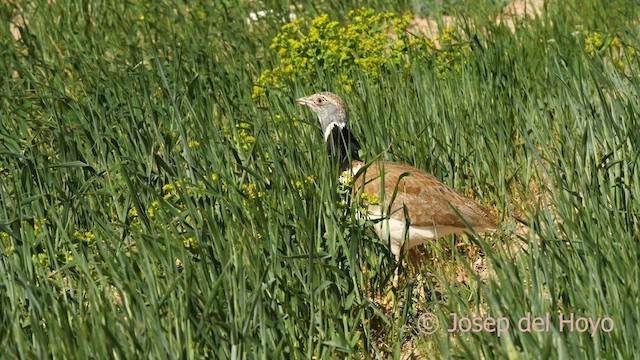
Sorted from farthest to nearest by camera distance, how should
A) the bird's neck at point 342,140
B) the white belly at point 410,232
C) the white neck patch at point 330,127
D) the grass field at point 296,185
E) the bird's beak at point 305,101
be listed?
the bird's beak at point 305,101 < the white neck patch at point 330,127 < the bird's neck at point 342,140 < the white belly at point 410,232 < the grass field at point 296,185

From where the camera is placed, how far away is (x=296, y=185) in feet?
16.0

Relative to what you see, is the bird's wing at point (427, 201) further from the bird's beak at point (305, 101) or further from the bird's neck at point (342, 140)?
the bird's beak at point (305, 101)

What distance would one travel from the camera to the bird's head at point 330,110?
6184 mm

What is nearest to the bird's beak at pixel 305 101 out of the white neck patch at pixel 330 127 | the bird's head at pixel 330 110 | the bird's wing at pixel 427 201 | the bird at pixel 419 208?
the bird's head at pixel 330 110

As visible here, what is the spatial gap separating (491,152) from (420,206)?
60cm

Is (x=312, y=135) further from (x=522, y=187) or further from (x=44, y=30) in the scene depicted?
(x=44, y=30)

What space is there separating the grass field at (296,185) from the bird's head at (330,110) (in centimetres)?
15

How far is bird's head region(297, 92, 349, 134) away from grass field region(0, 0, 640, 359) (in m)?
0.15

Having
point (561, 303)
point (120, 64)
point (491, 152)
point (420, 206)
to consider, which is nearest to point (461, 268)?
point (420, 206)

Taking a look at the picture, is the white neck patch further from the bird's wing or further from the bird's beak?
the bird's wing

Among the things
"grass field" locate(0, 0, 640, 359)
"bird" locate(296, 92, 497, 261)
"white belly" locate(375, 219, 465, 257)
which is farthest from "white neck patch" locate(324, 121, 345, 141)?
"white belly" locate(375, 219, 465, 257)

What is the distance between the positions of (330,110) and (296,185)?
1383mm

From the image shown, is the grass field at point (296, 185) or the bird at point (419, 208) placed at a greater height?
the grass field at point (296, 185)

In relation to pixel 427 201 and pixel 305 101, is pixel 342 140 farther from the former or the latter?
pixel 427 201
